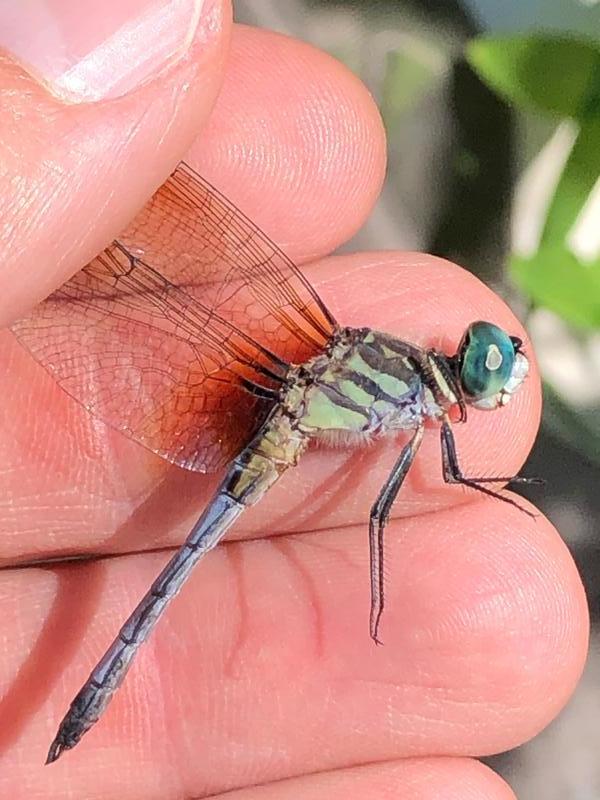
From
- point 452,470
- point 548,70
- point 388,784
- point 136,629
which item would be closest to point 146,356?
point 136,629

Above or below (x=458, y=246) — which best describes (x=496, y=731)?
below

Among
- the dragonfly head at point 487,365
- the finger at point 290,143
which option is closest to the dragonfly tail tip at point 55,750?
the dragonfly head at point 487,365

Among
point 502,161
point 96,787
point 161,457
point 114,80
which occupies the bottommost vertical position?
point 96,787

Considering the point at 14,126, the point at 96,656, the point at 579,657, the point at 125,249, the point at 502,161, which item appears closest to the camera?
the point at 14,126

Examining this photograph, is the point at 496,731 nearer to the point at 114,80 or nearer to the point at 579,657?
the point at 579,657

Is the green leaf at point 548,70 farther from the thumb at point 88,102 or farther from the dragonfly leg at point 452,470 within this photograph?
the thumb at point 88,102

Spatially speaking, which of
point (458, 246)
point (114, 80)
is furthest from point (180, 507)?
point (458, 246)

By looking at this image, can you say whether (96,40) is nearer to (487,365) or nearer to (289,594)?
(487,365)
